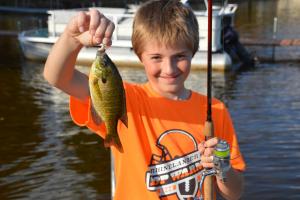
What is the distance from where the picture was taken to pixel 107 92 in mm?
2064

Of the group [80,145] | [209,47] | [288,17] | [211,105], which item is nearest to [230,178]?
[211,105]

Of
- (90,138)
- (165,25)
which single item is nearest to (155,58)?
(165,25)

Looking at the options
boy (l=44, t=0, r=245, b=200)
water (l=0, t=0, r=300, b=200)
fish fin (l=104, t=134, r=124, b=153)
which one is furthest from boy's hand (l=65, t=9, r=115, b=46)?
water (l=0, t=0, r=300, b=200)

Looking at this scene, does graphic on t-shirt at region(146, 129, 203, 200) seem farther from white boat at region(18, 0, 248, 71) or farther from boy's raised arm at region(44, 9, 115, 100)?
white boat at region(18, 0, 248, 71)

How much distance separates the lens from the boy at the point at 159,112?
239cm

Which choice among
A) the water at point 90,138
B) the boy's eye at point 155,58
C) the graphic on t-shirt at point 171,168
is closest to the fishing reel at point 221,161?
the graphic on t-shirt at point 171,168

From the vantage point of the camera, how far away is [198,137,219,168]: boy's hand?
89.3 inches

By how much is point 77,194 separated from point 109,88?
436cm

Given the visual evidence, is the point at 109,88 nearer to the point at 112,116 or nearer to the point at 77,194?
the point at 112,116

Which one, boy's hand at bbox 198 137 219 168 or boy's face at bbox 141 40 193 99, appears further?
boy's face at bbox 141 40 193 99

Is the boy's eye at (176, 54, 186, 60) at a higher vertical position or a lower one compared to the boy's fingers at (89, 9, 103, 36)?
lower

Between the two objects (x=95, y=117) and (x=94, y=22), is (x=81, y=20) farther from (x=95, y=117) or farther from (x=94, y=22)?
(x=95, y=117)

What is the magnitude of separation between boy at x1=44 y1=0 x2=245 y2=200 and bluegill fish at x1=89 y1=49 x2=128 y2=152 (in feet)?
0.88

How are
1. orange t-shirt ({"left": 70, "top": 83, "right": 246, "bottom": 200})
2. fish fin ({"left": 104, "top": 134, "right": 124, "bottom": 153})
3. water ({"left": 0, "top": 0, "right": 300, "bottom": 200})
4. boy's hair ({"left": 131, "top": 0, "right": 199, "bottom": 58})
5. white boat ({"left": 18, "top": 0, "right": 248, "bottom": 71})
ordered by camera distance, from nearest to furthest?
fish fin ({"left": 104, "top": 134, "right": 124, "bottom": 153}), boy's hair ({"left": 131, "top": 0, "right": 199, "bottom": 58}), orange t-shirt ({"left": 70, "top": 83, "right": 246, "bottom": 200}), water ({"left": 0, "top": 0, "right": 300, "bottom": 200}), white boat ({"left": 18, "top": 0, "right": 248, "bottom": 71})
